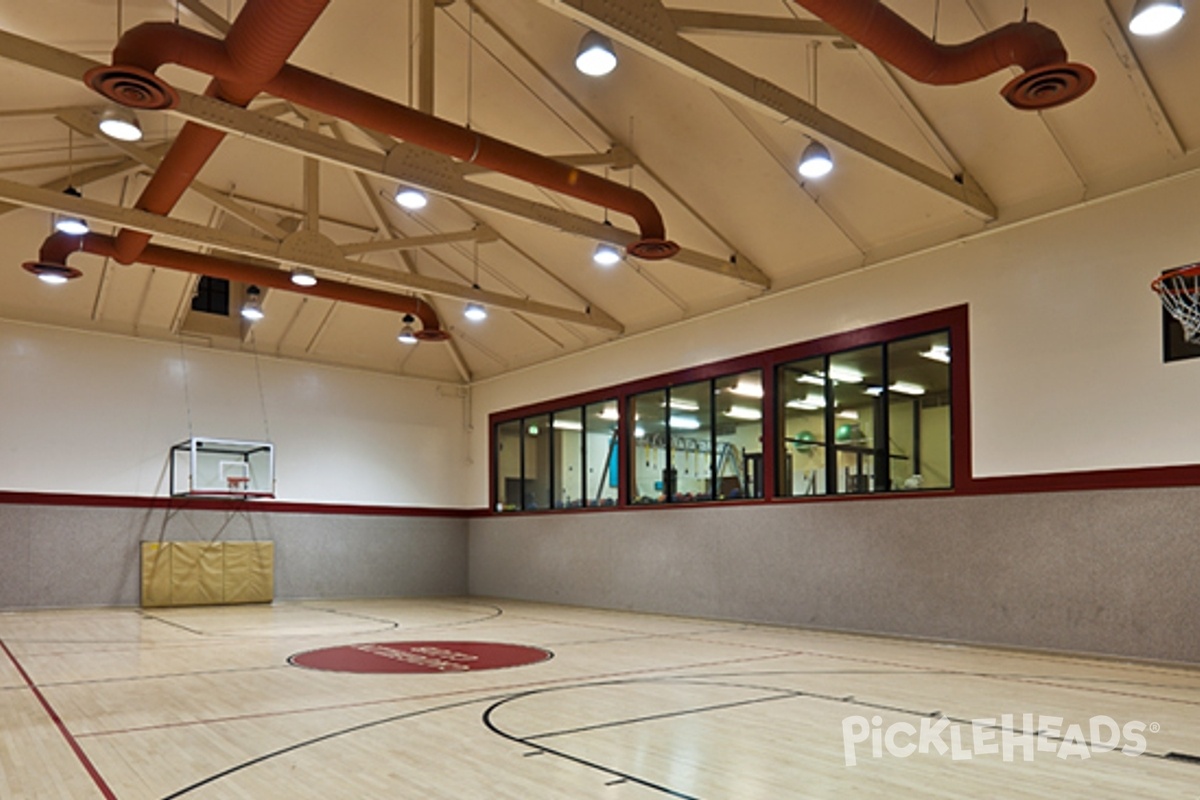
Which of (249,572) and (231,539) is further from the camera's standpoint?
(231,539)

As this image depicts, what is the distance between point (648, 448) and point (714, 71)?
29.8 feet

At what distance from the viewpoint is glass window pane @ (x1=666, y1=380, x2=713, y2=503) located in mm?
15172

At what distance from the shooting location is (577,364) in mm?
17578

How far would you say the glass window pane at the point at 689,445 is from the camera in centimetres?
1517

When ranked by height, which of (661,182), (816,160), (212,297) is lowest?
(816,160)

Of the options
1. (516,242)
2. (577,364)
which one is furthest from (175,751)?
(577,364)

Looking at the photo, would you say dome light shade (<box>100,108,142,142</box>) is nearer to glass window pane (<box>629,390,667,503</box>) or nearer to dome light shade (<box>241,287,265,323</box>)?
dome light shade (<box>241,287,265,323</box>)

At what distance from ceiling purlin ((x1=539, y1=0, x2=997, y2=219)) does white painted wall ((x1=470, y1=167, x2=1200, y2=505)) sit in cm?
113

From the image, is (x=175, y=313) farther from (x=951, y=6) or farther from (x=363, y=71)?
(x=951, y=6)

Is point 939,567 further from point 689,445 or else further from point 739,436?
point 689,445

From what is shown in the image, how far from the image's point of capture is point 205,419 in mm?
17266

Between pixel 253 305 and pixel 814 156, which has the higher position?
pixel 814 156

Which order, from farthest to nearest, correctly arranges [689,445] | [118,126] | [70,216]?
[689,445], [70,216], [118,126]

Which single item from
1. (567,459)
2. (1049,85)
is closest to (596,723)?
(1049,85)
